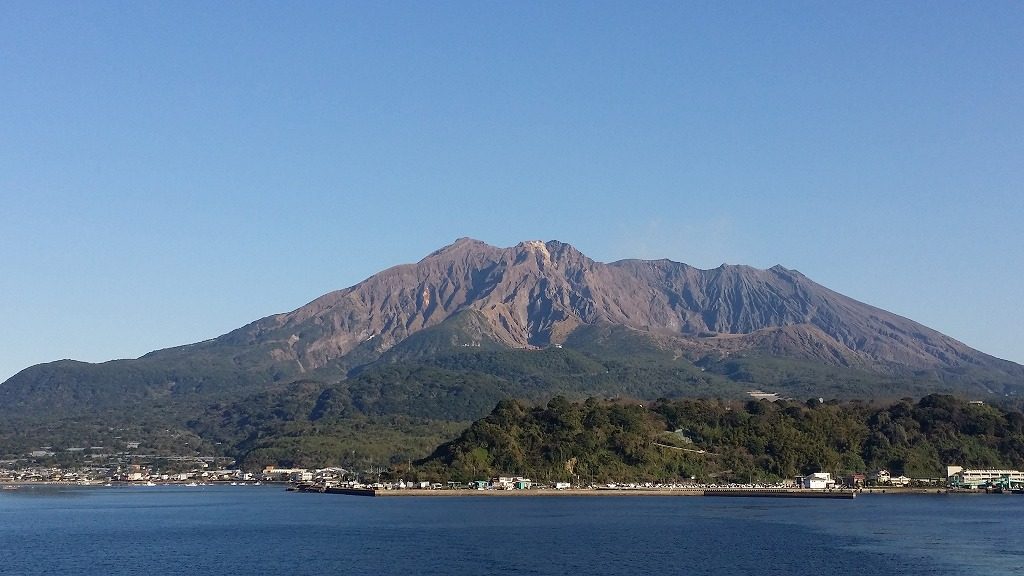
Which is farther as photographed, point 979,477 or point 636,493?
point 979,477

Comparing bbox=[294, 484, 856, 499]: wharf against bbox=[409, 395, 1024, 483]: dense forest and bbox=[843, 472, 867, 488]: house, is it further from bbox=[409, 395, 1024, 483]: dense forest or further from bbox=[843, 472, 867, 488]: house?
bbox=[843, 472, 867, 488]: house

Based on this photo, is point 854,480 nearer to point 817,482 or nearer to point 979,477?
point 817,482

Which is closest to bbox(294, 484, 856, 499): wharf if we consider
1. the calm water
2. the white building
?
the calm water

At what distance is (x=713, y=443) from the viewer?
605ft

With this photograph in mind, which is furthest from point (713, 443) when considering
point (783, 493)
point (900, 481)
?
point (900, 481)

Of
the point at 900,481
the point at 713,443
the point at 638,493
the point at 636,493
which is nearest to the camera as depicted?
the point at 638,493

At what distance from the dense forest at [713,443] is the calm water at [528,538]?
79.1ft

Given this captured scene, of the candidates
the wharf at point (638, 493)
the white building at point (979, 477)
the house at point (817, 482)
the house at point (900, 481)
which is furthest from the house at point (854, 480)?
the white building at point (979, 477)

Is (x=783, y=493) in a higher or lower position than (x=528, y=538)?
higher

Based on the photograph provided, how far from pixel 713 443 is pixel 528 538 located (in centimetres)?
9383

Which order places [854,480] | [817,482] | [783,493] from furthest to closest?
1. [854,480]
2. [817,482]
3. [783,493]

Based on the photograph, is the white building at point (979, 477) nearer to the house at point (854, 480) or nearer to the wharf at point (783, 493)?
the house at point (854, 480)

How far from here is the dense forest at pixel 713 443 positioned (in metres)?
176

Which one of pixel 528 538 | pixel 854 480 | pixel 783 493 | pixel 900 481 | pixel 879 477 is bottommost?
pixel 528 538
